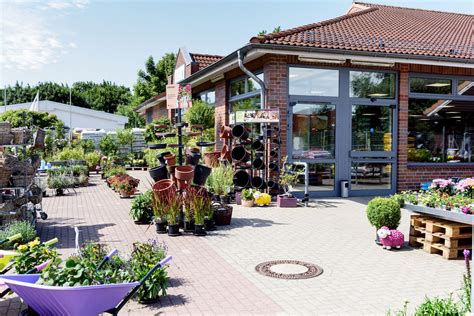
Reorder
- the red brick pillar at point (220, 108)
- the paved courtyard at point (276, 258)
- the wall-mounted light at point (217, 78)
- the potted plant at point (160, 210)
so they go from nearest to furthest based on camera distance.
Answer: the paved courtyard at point (276, 258), the potted plant at point (160, 210), the red brick pillar at point (220, 108), the wall-mounted light at point (217, 78)

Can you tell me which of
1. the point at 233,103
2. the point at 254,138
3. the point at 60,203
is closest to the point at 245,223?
the point at 254,138

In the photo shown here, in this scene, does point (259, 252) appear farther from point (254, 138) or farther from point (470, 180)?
point (254, 138)

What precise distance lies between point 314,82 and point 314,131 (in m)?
1.35

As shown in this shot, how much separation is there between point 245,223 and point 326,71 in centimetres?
561

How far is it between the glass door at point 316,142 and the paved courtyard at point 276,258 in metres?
2.21

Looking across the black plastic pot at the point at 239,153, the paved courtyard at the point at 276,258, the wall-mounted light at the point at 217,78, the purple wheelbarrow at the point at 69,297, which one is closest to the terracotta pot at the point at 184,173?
the paved courtyard at the point at 276,258

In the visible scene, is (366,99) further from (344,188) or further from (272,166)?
(272,166)

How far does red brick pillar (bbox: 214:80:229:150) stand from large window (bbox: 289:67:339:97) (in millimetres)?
4109

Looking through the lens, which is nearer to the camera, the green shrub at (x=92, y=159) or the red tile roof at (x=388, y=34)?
the red tile roof at (x=388, y=34)

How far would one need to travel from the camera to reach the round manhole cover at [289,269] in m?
5.43

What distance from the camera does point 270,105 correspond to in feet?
38.2

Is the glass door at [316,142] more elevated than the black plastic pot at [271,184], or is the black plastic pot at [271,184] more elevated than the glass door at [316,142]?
the glass door at [316,142]

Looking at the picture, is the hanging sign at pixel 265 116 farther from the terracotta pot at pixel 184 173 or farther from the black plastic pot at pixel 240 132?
the terracotta pot at pixel 184 173

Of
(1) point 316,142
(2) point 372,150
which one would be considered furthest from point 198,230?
(2) point 372,150
